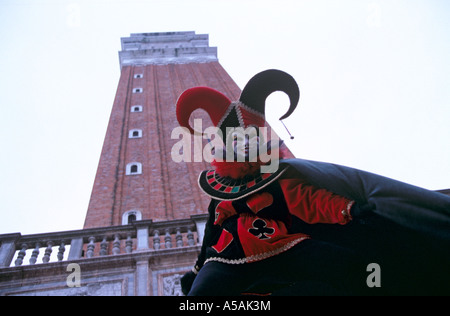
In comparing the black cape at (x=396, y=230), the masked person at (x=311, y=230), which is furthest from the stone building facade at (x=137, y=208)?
the black cape at (x=396, y=230)

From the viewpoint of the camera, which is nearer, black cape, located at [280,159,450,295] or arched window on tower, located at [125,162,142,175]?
black cape, located at [280,159,450,295]

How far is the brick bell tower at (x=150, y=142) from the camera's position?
11.1 metres

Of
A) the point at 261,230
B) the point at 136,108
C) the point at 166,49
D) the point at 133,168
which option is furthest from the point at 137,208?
the point at 166,49

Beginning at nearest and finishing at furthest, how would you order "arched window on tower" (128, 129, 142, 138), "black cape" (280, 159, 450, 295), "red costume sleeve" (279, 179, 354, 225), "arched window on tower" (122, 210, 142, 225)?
1. "black cape" (280, 159, 450, 295)
2. "red costume sleeve" (279, 179, 354, 225)
3. "arched window on tower" (122, 210, 142, 225)
4. "arched window on tower" (128, 129, 142, 138)

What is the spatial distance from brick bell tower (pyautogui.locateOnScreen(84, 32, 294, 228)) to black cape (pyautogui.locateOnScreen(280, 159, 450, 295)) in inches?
328

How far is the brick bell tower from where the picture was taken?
36.3 ft

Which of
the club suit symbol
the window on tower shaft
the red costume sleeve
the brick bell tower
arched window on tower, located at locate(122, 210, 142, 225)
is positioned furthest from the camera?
the window on tower shaft

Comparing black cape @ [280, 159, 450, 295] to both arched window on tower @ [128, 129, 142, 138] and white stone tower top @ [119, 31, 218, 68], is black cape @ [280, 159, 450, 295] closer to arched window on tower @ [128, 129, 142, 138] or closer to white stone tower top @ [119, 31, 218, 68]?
arched window on tower @ [128, 129, 142, 138]

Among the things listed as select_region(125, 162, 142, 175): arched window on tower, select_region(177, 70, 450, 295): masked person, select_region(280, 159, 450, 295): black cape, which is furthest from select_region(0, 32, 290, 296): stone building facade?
select_region(280, 159, 450, 295): black cape

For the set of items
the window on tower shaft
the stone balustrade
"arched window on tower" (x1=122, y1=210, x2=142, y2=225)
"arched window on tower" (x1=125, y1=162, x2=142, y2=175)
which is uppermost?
the window on tower shaft

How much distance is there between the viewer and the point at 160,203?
447 inches

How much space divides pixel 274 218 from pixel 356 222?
605 mm

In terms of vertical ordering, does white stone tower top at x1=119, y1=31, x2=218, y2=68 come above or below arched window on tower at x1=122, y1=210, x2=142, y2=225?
above
